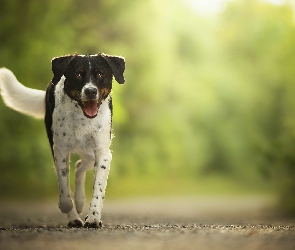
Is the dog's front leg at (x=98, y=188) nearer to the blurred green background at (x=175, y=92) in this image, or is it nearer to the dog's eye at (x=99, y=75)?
the dog's eye at (x=99, y=75)

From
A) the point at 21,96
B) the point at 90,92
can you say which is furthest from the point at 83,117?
the point at 21,96

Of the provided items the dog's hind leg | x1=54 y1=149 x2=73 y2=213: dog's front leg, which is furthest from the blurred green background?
x1=54 y1=149 x2=73 y2=213: dog's front leg

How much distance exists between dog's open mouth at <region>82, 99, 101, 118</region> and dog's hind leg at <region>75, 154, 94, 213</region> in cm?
103

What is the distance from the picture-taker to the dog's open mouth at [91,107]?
721cm

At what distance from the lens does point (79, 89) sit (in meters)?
7.20

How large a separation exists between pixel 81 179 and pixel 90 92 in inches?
64.3

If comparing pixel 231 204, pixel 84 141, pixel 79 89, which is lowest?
pixel 231 204

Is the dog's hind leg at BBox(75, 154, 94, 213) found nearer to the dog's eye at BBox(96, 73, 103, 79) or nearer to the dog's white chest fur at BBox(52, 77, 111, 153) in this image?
the dog's white chest fur at BBox(52, 77, 111, 153)

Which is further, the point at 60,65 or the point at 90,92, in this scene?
the point at 60,65

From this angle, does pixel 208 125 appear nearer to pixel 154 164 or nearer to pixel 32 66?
pixel 154 164

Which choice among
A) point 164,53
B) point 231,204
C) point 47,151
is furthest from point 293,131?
point 164,53

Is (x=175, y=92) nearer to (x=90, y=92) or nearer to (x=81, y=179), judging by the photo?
(x=81, y=179)

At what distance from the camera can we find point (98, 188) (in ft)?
23.6

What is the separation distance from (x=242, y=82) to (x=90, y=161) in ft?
65.3
